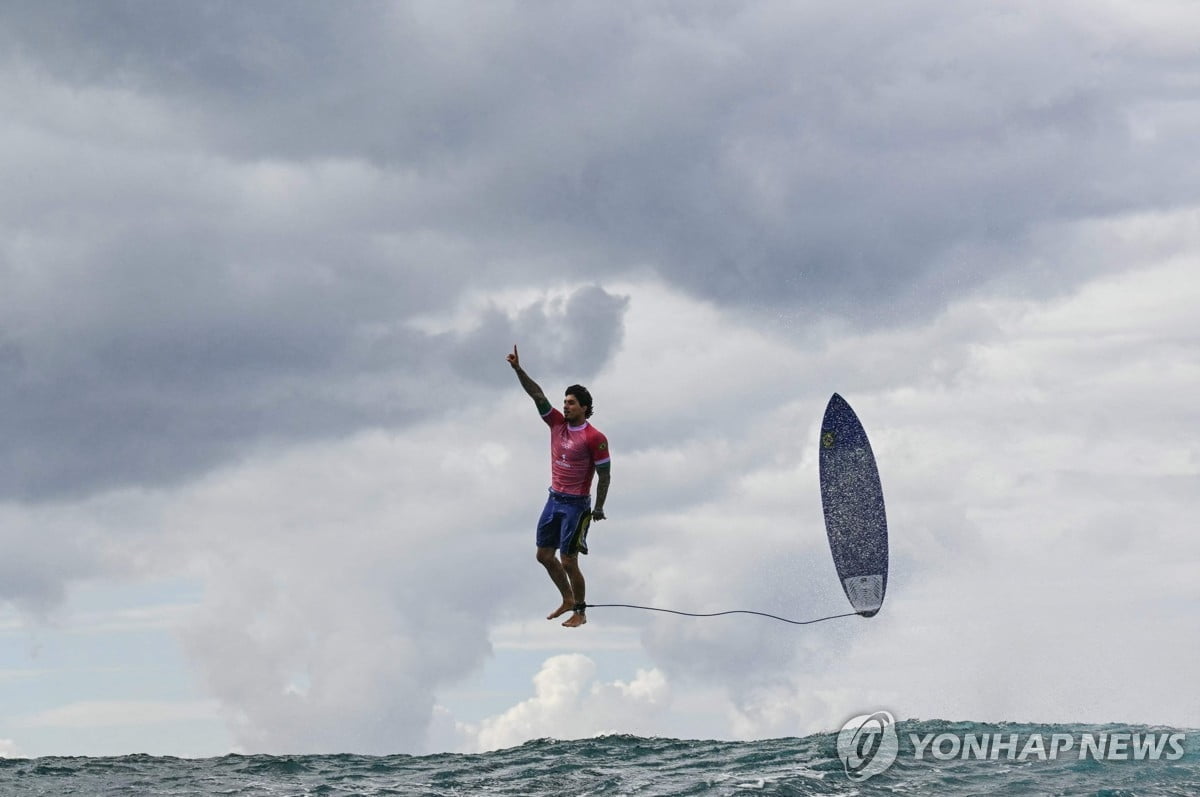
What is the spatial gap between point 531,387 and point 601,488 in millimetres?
1978

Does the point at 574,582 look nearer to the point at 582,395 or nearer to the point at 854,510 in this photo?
the point at 582,395

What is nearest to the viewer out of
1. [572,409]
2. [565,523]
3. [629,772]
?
[629,772]

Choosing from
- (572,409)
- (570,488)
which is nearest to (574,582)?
(570,488)

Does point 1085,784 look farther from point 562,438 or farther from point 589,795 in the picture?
point 562,438

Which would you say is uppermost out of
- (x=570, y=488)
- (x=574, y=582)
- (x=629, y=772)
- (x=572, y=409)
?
(x=572, y=409)

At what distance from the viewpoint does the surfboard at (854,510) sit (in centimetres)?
2191

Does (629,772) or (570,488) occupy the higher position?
(570,488)

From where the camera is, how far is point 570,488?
59.0 feet

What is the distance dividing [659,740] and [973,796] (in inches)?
248

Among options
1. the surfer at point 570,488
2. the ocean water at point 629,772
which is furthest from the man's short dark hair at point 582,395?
the ocean water at point 629,772

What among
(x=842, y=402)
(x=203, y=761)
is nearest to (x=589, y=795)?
(x=203, y=761)

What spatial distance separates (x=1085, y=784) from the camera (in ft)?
49.3

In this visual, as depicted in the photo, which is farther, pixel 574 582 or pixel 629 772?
pixel 574 582

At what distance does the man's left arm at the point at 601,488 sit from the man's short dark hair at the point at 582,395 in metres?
0.88
